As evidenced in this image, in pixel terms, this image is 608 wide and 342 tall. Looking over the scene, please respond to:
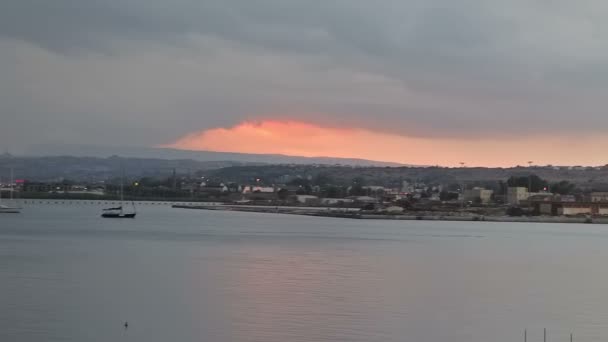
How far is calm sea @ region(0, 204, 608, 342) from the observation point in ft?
64.7

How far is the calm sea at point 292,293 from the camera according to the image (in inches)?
776

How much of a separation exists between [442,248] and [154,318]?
29.5 meters

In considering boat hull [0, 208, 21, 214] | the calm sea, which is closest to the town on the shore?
boat hull [0, 208, 21, 214]

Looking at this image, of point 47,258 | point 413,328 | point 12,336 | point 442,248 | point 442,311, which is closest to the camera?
point 12,336

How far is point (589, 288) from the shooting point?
29.0m

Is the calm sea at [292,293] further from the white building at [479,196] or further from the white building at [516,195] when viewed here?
the white building at [479,196]

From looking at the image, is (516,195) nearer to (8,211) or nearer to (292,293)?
(8,211)

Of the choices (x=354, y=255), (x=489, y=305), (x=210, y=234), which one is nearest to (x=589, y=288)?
(x=489, y=305)

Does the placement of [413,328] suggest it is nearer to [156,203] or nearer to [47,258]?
[47,258]

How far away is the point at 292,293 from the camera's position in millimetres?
25188

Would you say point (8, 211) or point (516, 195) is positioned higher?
point (516, 195)

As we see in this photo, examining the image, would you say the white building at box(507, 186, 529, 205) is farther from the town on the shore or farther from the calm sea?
the calm sea

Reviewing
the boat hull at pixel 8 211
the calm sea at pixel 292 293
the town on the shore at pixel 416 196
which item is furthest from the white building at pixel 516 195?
the calm sea at pixel 292 293

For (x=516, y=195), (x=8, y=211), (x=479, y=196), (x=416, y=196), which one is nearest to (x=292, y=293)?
(x=8, y=211)
